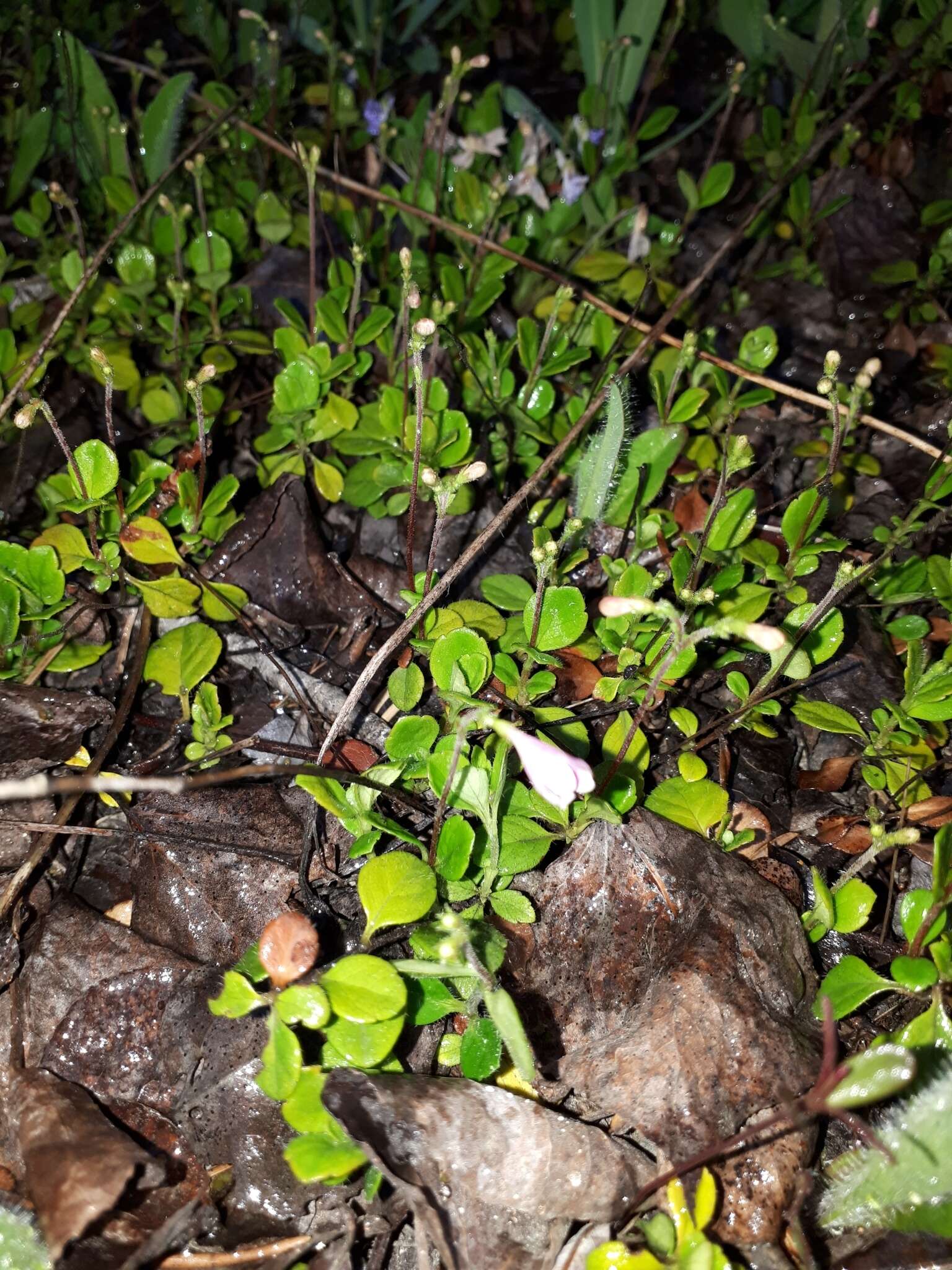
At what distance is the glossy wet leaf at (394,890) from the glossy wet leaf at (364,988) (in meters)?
0.12

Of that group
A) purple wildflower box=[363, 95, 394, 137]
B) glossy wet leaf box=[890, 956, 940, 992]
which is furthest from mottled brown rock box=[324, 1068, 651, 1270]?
purple wildflower box=[363, 95, 394, 137]

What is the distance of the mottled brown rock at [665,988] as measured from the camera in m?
1.68

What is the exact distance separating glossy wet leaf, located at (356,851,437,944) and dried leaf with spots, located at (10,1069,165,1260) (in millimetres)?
547

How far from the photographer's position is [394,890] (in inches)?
66.9

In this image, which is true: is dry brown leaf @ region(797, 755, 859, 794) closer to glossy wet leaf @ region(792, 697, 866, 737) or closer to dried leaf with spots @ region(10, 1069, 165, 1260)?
glossy wet leaf @ region(792, 697, 866, 737)

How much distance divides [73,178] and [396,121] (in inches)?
51.2

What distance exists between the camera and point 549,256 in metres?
3.40

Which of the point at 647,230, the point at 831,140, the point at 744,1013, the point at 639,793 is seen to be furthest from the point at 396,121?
the point at 744,1013

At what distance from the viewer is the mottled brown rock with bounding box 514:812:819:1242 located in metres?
1.68

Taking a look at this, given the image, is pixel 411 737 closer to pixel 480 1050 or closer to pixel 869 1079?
pixel 480 1050

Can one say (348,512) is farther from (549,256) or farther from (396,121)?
(396,121)

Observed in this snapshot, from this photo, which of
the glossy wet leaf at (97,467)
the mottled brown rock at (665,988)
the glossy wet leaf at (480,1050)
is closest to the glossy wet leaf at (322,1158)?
the glossy wet leaf at (480,1050)

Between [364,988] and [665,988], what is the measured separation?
2.03 feet

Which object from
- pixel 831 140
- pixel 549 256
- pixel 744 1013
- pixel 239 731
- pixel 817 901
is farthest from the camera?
pixel 831 140
